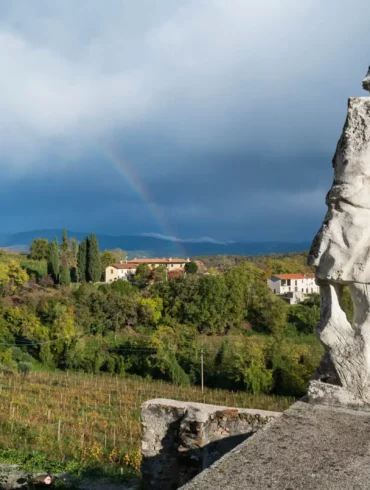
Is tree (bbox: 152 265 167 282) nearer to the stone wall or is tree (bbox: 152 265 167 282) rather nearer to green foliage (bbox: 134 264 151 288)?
green foliage (bbox: 134 264 151 288)

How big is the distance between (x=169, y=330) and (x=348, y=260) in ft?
101

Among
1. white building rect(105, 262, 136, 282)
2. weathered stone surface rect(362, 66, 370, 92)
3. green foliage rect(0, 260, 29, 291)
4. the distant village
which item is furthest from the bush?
weathered stone surface rect(362, 66, 370, 92)

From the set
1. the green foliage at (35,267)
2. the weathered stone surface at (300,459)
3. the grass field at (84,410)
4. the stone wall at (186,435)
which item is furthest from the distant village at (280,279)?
the weathered stone surface at (300,459)

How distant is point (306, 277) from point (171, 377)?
95.6 feet

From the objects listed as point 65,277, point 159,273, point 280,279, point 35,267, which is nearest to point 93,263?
point 65,277

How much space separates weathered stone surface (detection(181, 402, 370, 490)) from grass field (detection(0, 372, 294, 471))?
707 cm

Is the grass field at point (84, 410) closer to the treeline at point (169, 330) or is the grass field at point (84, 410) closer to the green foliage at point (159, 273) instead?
the treeline at point (169, 330)

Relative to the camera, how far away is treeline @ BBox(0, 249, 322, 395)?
87.4 feet

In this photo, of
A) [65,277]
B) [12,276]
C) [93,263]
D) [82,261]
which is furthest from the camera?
[93,263]

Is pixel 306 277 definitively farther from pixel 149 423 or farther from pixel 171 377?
pixel 149 423

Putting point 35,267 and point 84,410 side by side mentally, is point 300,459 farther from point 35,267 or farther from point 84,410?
point 35,267

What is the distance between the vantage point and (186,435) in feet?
15.2

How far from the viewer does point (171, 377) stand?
28531 mm

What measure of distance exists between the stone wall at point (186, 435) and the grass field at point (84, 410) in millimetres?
4655
